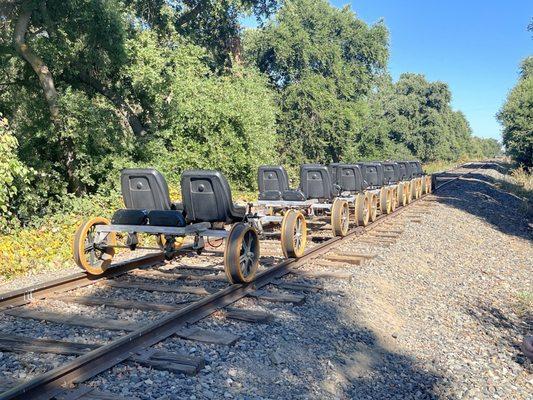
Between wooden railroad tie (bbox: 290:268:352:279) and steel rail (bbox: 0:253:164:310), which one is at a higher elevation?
steel rail (bbox: 0:253:164:310)

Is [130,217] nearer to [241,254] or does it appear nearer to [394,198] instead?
[241,254]

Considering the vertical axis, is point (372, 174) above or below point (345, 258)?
above

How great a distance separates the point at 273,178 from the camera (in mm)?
10930

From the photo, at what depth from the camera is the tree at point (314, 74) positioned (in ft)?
111

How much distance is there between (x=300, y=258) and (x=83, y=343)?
4.41 meters

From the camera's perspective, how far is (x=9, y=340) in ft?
14.8

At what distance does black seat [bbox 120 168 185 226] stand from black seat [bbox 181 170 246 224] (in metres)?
0.27

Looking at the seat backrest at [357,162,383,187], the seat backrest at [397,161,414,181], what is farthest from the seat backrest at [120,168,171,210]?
the seat backrest at [397,161,414,181]

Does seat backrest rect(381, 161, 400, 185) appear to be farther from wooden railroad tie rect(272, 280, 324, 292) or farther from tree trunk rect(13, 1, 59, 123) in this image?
wooden railroad tie rect(272, 280, 324, 292)

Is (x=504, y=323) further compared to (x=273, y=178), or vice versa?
(x=273, y=178)

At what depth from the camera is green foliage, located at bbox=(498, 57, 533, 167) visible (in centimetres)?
3603

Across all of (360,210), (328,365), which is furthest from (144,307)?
(360,210)

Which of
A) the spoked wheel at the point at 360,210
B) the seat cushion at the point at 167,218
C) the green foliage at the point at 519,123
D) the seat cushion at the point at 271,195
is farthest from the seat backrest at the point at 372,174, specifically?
the green foliage at the point at 519,123

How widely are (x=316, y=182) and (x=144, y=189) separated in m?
5.39
